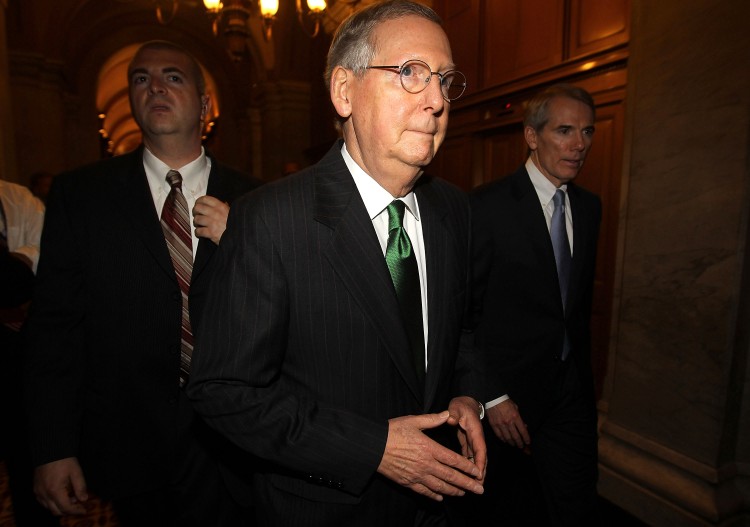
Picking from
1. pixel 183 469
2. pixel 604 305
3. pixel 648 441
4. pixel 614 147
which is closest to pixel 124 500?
pixel 183 469

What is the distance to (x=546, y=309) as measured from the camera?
219cm

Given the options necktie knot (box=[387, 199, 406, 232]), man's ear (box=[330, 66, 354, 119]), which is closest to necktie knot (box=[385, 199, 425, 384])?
necktie knot (box=[387, 199, 406, 232])

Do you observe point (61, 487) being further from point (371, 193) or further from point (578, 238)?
point (578, 238)

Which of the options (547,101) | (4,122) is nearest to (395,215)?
(547,101)

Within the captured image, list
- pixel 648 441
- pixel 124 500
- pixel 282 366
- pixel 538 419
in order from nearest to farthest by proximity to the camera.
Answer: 1. pixel 282 366
2. pixel 124 500
3. pixel 538 419
4. pixel 648 441

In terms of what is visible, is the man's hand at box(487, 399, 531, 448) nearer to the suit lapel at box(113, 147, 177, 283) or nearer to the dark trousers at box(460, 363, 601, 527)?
the dark trousers at box(460, 363, 601, 527)

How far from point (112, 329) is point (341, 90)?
1.15 metres

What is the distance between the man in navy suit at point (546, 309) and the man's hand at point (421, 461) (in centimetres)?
108

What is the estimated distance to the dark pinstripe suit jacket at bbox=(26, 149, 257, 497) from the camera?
153 centimetres

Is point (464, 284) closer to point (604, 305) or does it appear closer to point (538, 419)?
point (538, 419)

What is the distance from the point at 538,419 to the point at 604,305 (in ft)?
6.24

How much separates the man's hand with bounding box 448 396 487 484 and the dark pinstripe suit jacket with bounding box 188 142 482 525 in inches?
2.9

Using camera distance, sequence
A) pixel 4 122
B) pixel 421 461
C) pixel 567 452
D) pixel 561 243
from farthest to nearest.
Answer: pixel 4 122, pixel 561 243, pixel 567 452, pixel 421 461

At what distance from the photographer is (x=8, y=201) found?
2416mm
